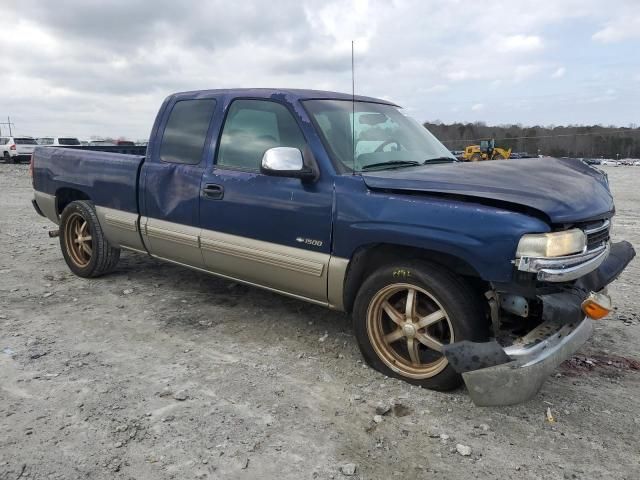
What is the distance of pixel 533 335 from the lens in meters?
2.83

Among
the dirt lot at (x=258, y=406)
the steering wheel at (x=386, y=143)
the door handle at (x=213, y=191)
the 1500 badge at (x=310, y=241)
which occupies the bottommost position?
the dirt lot at (x=258, y=406)

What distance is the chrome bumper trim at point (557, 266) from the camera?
2.61 meters

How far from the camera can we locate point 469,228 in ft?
9.00

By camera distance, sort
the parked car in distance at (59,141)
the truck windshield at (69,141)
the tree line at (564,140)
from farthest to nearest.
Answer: the truck windshield at (69,141) < the parked car in distance at (59,141) < the tree line at (564,140)

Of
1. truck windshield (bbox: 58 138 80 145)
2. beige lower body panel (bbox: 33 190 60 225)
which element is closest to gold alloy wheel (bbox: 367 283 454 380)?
beige lower body panel (bbox: 33 190 60 225)

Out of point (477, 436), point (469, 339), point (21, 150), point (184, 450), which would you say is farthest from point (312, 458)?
point (21, 150)

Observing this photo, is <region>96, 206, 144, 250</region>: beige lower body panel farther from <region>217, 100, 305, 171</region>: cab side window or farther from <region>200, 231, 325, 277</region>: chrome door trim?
<region>217, 100, 305, 171</region>: cab side window

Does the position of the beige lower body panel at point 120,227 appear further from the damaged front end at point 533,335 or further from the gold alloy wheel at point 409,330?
the damaged front end at point 533,335

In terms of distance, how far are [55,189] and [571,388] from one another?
5.43 metres

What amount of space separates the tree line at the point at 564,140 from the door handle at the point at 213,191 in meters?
15.6

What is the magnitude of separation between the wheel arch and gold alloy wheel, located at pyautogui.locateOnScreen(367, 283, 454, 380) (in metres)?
0.20

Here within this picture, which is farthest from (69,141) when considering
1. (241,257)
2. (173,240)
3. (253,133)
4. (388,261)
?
(388,261)

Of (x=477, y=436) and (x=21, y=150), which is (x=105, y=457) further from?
(x=21, y=150)

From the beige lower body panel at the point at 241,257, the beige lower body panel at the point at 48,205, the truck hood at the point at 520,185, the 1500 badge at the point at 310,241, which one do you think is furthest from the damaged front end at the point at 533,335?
the beige lower body panel at the point at 48,205
